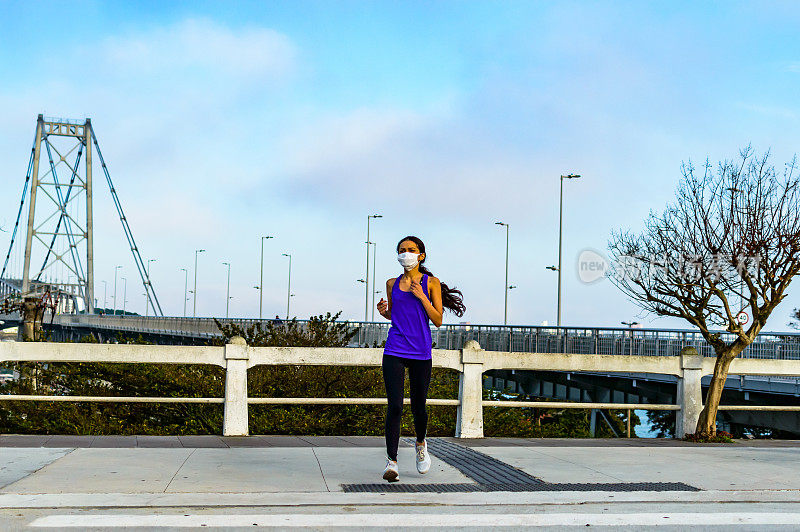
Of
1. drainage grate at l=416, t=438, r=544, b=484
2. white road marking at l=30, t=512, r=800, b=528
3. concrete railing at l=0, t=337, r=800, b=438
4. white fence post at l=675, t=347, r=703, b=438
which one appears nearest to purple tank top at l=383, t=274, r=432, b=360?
drainage grate at l=416, t=438, r=544, b=484

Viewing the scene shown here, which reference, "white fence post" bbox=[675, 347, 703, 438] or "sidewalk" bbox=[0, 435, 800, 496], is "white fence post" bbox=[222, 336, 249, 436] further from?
"white fence post" bbox=[675, 347, 703, 438]

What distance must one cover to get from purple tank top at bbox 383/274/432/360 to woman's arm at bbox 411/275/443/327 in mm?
40

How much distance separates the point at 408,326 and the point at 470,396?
3.37 m

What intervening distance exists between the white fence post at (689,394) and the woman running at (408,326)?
4.74m

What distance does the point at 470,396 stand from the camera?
31.9 ft

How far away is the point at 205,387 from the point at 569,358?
482 cm

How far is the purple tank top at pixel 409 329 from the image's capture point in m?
6.56

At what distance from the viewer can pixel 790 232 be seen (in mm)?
11312

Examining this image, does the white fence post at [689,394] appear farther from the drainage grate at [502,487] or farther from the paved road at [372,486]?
the drainage grate at [502,487]

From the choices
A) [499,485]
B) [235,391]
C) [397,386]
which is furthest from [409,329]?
[235,391]

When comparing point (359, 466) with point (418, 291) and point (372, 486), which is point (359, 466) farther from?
point (418, 291)

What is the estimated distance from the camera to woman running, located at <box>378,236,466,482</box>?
6.55 meters

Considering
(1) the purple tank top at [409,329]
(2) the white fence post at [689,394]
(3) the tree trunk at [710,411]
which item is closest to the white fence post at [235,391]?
(1) the purple tank top at [409,329]

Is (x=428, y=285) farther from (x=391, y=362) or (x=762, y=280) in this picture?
(x=762, y=280)
